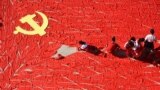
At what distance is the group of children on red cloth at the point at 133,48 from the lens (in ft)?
50.9

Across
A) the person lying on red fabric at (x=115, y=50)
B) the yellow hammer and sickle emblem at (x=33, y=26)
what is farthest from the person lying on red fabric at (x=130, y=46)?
the yellow hammer and sickle emblem at (x=33, y=26)

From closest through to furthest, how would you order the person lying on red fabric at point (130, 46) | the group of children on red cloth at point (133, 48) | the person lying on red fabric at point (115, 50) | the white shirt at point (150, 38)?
the white shirt at point (150, 38) < the group of children on red cloth at point (133, 48) < the person lying on red fabric at point (130, 46) < the person lying on red fabric at point (115, 50)

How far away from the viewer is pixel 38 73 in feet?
50.4

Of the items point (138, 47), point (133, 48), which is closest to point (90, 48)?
point (133, 48)

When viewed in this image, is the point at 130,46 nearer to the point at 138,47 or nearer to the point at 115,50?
the point at 138,47

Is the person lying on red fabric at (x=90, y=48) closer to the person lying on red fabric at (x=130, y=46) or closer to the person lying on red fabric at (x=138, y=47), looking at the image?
the person lying on red fabric at (x=130, y=46)

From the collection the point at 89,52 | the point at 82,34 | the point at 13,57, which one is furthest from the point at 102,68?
the point at 13,57

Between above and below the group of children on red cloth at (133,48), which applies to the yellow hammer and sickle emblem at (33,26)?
above

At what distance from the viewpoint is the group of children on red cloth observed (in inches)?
611

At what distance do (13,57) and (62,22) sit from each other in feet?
8.93

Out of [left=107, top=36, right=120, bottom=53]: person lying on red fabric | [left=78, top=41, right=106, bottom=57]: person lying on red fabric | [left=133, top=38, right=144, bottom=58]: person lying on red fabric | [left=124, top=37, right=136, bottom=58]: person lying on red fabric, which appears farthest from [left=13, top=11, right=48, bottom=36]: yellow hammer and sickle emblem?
[left=133, top=38, right=144, bottom=58]: person lying on red fabric

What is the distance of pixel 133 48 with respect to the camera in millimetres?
15695

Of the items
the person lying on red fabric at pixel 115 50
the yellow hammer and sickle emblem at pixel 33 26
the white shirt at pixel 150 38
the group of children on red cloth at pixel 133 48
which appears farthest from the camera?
the yellow hammer and sickle emblem at pixel 33 26

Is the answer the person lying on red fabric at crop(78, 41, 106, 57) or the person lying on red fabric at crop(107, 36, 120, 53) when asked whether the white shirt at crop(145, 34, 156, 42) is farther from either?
the person lying on red fabric at crop(78, 41, 106, 57)
